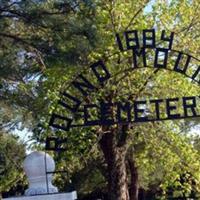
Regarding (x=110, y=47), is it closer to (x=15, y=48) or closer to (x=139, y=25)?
(x=139, y=25)

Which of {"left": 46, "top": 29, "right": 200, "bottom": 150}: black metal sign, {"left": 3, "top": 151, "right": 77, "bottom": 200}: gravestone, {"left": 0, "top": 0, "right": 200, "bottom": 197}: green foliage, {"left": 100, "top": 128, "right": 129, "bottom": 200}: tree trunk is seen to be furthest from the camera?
{"left": 100, "top": 128, "right": 129, "bottom": 200}: tree trunk

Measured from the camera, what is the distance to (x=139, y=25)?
12938 mm

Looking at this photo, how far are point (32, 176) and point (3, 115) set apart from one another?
734 centimetres

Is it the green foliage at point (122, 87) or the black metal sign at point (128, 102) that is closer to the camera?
the black metal sign at point (128, 102)

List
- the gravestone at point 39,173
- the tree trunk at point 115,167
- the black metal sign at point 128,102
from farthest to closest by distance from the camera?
the tree trunk at point 115,167 → the black metal sign at point 128,102 → the gravestone at point 39,173

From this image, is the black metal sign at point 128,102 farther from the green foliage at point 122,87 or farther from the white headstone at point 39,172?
the white headstone at point 39,172

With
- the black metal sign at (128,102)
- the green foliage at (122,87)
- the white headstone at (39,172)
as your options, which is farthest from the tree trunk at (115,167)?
the white headstone at (39,172)

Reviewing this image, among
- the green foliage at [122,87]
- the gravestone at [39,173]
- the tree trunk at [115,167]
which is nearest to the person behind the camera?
the gravestone at [39,173]

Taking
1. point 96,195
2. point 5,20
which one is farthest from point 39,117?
point 96,195

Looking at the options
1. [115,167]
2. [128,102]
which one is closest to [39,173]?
[128,102]

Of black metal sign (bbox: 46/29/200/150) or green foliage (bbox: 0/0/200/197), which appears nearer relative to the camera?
black metal sign (bbox: 46/29/200/150)

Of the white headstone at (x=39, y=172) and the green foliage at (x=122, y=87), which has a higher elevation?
the green foliage at (x=122, y=87)

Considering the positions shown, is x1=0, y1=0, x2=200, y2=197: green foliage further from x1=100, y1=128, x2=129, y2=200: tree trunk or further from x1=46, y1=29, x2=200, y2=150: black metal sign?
x1=46, y1=29, x2=200, y2=150: black metal sign

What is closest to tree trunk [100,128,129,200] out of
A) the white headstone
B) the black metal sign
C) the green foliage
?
the green foliage
